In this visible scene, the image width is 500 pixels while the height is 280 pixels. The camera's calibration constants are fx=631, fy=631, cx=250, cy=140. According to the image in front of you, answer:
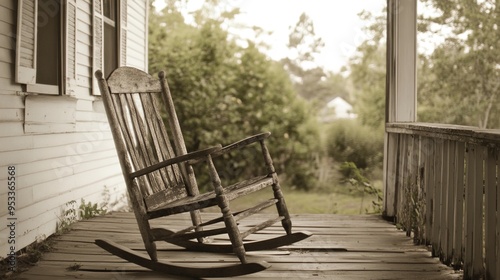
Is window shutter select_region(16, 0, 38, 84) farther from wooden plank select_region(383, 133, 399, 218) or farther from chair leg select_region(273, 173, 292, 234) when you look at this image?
wooden plank select_region(383, 133, 399, 218)

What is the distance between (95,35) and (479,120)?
6626 mm

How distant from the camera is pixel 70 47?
4.38 m

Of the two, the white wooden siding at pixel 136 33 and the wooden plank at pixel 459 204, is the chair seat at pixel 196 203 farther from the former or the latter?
the white wooden siding at pixel 136 33

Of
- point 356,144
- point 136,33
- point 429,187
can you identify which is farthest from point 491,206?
point 356,144

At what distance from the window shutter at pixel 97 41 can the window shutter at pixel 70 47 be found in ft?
1.79

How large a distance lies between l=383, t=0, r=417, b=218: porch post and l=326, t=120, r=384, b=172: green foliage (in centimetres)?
593

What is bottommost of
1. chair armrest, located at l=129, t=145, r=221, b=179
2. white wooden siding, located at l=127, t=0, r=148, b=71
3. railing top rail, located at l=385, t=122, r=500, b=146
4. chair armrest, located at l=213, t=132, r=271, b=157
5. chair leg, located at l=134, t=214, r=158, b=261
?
chair leg, located at l=134, t=214, r=158, b=261

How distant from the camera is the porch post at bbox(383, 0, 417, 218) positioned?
442 centimetres

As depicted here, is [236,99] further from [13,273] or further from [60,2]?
[13,273]

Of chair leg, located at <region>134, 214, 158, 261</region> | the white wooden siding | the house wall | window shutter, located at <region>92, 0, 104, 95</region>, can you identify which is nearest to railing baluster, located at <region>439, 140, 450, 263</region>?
chair leg, located at <region>134, 214, 158, 261</region>

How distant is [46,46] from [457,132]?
264cm

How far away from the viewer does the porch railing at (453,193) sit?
→ 2682 mm

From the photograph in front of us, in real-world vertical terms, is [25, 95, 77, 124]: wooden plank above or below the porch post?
below

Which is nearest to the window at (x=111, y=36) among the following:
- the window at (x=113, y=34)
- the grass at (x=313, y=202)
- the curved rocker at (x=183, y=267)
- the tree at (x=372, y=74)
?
the window at (x=113, y=34)
